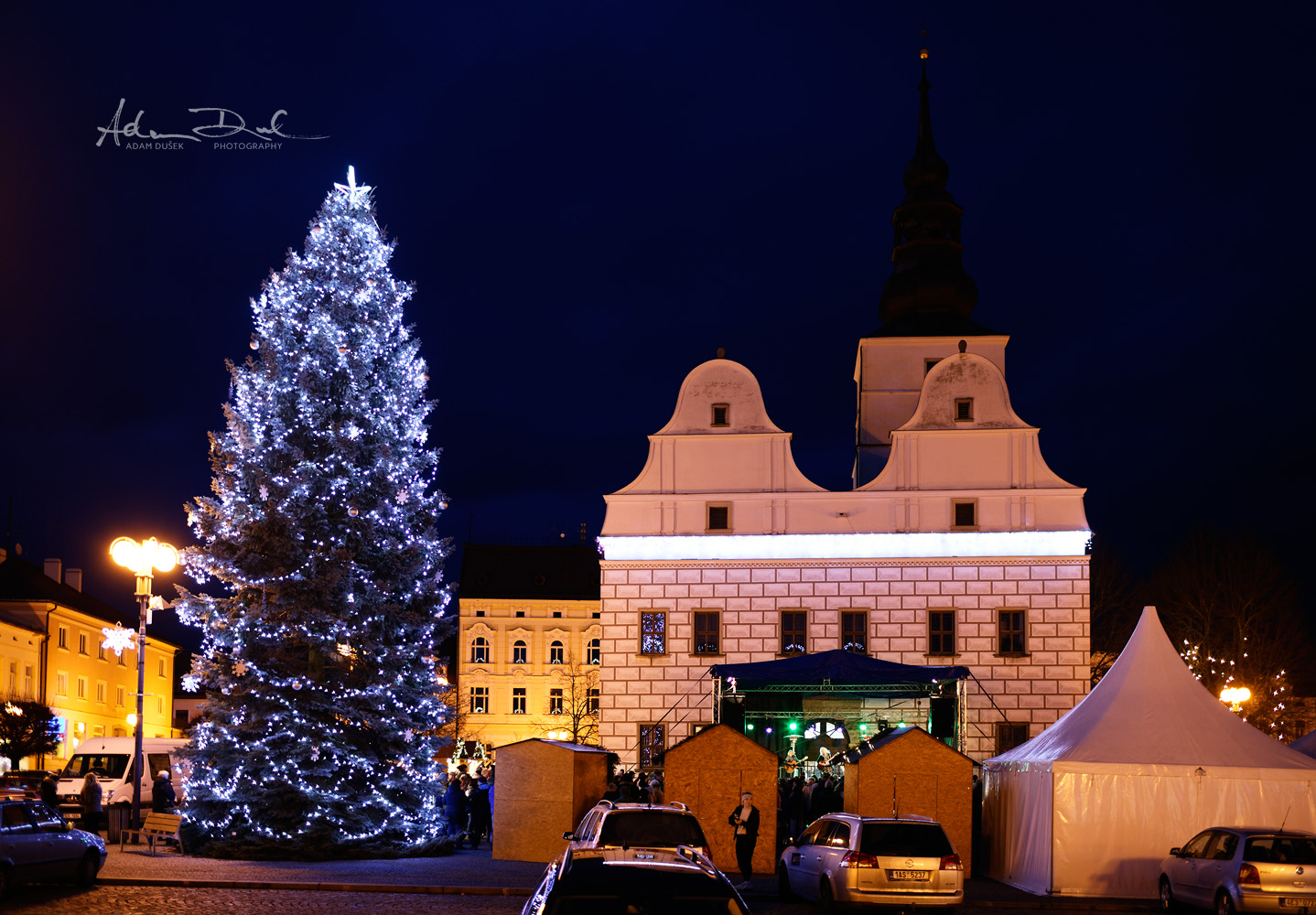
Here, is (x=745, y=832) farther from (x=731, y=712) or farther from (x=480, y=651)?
(x=480, y=651)

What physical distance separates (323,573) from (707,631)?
602 inches

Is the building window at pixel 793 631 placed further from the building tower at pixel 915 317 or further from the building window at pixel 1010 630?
the building tower at pixel 915 317

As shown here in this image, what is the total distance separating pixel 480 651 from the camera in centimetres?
8044

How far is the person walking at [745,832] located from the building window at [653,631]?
14932 millimetres

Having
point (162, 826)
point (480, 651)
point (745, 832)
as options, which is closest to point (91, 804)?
point (162, 826)

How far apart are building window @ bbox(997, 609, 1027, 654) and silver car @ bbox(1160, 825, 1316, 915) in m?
17.5

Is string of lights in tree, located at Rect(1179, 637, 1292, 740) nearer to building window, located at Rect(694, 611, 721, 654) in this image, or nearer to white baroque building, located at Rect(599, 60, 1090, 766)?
white baroque building, located at Rect(599, 60, 1090, 766)

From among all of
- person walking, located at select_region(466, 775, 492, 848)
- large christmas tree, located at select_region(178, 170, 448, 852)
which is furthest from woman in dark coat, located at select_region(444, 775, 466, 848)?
large christmas tree, located at select_region(178, 170, 448, 852)

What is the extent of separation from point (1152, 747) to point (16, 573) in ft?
160

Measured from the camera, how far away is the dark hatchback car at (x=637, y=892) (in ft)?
23.2

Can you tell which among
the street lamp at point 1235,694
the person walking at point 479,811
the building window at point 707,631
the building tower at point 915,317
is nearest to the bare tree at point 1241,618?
the street lamp at point 1235,694

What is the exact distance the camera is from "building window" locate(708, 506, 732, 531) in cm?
3678

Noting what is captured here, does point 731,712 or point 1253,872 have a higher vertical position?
point 731,712

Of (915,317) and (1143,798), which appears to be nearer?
(1143,798)
